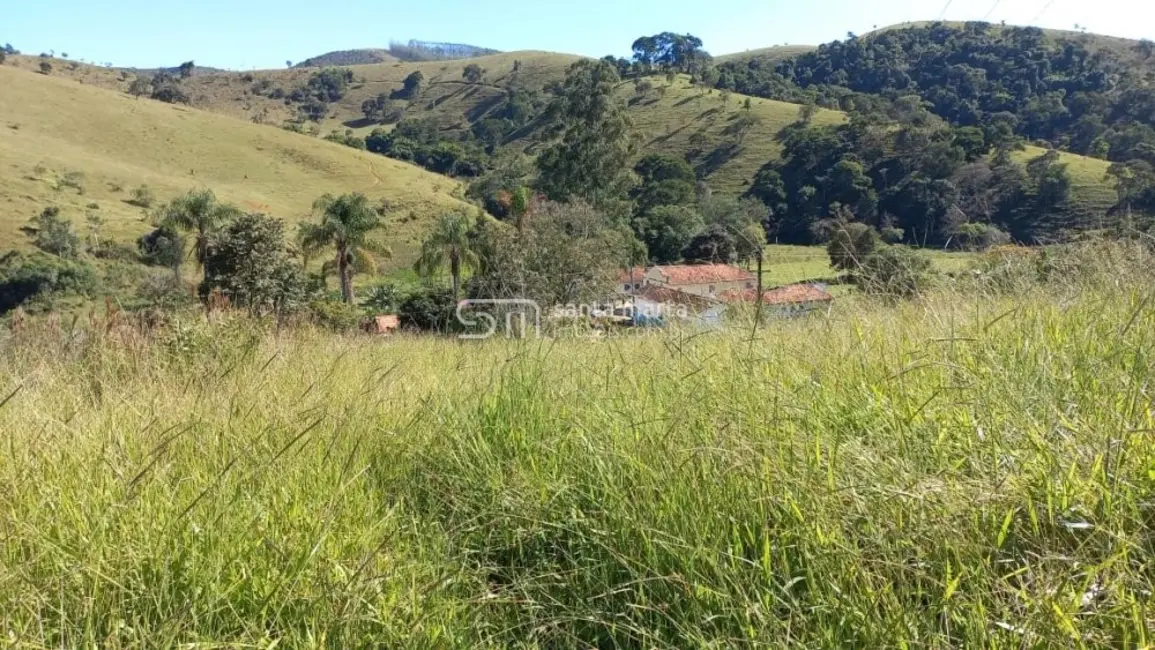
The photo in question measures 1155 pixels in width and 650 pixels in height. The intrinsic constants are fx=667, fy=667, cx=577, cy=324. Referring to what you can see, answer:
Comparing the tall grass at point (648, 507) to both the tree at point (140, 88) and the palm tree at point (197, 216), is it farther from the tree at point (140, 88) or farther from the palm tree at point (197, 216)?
the tree at point (140, 88)

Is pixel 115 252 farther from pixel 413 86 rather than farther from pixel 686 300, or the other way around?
pixel 413 86

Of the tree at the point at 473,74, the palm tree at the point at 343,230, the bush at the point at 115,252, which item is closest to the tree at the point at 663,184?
the palm tree at the point at 343,230

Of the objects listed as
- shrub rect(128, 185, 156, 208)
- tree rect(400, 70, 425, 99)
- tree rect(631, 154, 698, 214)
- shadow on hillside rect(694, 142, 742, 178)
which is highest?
tree rect(400, 70, 425, 99)

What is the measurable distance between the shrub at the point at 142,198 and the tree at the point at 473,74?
278 ft

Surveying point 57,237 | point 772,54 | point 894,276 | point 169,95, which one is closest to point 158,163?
point 57,237

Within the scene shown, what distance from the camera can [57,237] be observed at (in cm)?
4003

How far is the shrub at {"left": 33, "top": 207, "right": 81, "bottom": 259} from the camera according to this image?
39.6 meters

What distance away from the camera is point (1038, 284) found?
Result: 11.4 feet

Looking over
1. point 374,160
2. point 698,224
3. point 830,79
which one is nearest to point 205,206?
point 698,224

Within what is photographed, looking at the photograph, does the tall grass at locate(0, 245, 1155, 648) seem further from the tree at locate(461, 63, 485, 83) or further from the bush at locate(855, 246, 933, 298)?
the tree at locate(461, 63, 485, 83)

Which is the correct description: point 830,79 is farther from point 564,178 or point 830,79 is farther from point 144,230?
point 144,230

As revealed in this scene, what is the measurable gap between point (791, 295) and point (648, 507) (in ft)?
7.58

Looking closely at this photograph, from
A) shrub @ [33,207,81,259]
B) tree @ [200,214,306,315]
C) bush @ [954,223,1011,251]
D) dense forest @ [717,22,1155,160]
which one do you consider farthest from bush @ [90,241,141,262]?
dense forest @ [717,22,1155,160]

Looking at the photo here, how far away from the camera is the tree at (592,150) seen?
39531mm
